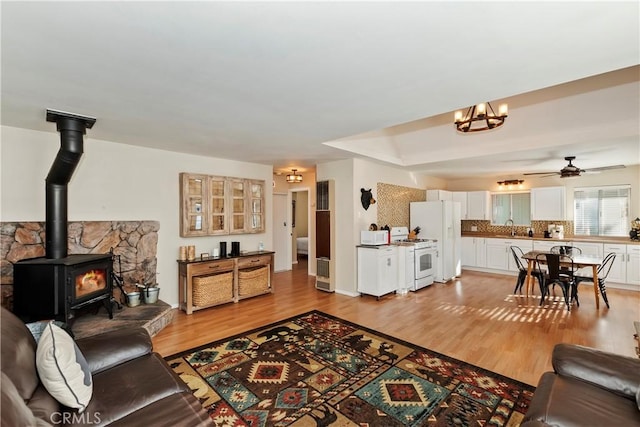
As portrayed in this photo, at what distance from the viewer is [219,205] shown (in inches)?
192

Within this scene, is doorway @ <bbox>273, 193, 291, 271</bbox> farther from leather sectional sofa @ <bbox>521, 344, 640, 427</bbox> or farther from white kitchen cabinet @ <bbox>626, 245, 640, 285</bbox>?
white kitchen cabinet @ <bbox>626, 245, 640, 285</bbox>

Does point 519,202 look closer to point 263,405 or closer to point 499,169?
point 499,169

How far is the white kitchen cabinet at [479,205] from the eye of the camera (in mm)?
7344

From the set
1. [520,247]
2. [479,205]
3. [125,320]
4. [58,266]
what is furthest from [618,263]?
[58,266]

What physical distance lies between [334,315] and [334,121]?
2603 mm

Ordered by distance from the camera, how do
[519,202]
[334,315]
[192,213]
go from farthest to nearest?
[519,202]
[192,213]
[334,315]

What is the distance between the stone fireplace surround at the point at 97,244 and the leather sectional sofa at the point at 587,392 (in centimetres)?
443

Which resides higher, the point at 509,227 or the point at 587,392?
the point at 509,227

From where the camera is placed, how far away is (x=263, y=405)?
2158 millimetres

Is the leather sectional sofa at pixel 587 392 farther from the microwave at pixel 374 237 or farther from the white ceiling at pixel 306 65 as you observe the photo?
the microwave at pixel 374 237

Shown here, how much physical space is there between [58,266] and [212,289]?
189cm

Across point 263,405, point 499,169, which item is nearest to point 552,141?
point 499,169

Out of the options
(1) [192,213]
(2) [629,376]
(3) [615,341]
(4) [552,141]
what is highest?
(4) [552,141]

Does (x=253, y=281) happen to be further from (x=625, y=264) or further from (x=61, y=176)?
(x=625, y=264)
